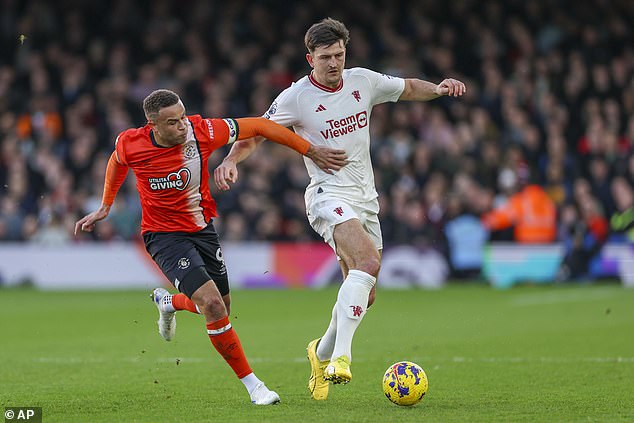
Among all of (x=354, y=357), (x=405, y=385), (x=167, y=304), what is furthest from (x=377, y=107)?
(x=405, y=385)

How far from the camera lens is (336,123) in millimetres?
8141

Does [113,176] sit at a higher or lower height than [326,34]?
lower

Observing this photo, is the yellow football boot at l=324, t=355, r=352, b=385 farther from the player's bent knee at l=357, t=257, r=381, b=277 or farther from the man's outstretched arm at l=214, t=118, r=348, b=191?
the man's outstretched arm at l=214, t=118, r=348, b=191

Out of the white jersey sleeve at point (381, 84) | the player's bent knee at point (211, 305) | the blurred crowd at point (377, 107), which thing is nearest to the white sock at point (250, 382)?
the player's bent knee at point (211, 305)

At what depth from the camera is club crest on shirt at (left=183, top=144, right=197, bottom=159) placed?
7907 millimetres

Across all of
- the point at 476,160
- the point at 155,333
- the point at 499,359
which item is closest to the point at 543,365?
the point at 499,359

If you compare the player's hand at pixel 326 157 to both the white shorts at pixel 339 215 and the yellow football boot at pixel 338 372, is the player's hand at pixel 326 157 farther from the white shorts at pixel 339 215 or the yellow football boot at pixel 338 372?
the yellow football boot at pixel 338 372

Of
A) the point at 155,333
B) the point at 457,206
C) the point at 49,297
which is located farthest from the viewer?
the point at 457,206

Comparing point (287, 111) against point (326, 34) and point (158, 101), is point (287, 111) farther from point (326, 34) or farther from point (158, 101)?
point (158, 101)

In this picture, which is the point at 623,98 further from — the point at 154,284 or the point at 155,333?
the point at 155,333

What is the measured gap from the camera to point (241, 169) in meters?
21.8

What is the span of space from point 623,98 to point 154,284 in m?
9.89

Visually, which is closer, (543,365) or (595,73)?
(543,365)

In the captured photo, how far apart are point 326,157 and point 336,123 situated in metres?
0.32
